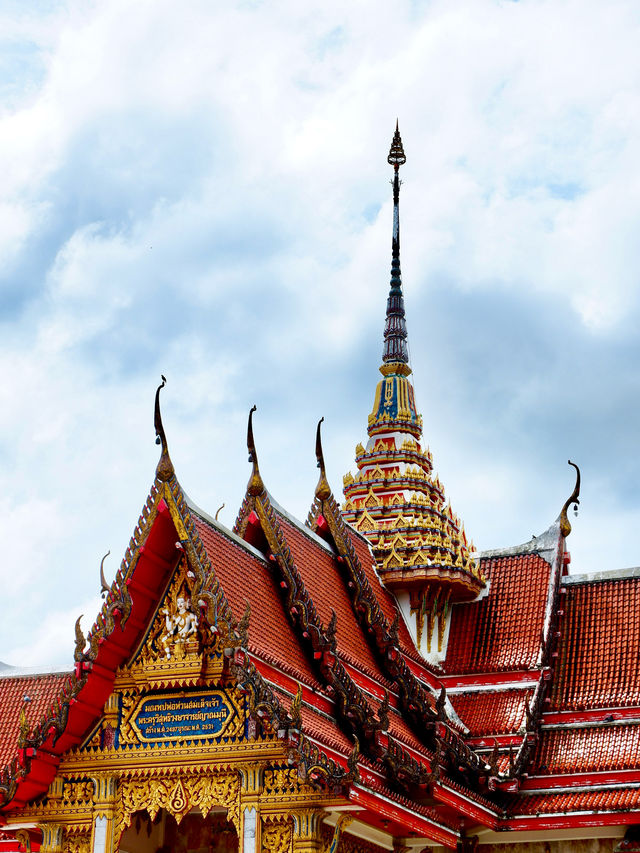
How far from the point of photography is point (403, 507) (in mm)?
21281

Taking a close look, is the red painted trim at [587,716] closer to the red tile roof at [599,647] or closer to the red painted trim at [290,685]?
the red tile roof at [599,647]

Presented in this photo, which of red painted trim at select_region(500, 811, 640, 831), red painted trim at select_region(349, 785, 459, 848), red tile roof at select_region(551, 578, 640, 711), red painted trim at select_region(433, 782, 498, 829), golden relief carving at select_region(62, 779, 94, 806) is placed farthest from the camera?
red tile roof at select_region(551, 578, 640, 711)

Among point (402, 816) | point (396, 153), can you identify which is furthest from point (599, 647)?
point (396, 153)

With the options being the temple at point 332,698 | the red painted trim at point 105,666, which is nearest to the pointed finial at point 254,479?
the temple at point 332,698

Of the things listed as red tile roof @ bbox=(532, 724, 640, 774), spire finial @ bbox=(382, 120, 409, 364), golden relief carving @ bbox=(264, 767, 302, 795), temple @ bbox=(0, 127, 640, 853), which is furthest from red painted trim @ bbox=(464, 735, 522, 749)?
spire finial @ bbox=(382, 120, 409, 364)

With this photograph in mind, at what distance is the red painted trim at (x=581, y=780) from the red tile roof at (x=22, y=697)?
23.8ft

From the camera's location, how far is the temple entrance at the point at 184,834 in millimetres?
16016

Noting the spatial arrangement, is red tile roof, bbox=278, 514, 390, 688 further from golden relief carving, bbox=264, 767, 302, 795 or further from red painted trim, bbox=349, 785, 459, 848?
golden relief carving, bbox=264, 767, 302, 795

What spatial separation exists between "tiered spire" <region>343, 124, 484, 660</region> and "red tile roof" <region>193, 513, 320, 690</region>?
13.6 feet

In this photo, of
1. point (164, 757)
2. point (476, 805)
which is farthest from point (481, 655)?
point (164, 757)

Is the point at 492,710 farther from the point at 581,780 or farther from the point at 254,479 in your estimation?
the point at 254,479

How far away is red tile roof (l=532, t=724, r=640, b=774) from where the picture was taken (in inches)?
670

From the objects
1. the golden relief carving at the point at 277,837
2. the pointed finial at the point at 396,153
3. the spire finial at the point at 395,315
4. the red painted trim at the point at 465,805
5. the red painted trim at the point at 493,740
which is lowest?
the golden relief carving at the point at 277,837

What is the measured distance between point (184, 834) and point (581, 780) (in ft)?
15.1
